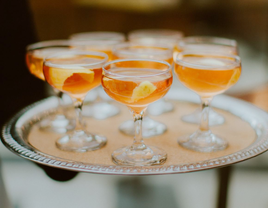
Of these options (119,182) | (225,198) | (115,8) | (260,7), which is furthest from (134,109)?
(260,7)

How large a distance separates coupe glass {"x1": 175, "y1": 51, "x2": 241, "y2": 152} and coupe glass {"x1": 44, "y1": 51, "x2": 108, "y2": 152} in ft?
0.70

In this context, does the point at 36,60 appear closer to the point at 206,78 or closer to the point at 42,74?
the point at 42,74

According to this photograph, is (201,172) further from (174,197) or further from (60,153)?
(60,153)

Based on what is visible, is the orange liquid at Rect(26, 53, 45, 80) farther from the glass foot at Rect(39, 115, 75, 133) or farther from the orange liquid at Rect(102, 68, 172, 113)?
the orange liquid at Rect(102, 68, 172, 113)

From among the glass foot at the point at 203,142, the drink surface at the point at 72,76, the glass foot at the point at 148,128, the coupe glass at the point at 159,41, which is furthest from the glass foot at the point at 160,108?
the drink surface at the point at 72,76

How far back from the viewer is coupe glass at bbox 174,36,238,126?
1064 mm

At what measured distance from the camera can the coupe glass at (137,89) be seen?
0.69 meters

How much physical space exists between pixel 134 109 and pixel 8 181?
33cm

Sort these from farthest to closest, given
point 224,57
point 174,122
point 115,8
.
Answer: point 115,8, point 174,122, point 224,57

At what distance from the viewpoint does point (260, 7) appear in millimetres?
3295

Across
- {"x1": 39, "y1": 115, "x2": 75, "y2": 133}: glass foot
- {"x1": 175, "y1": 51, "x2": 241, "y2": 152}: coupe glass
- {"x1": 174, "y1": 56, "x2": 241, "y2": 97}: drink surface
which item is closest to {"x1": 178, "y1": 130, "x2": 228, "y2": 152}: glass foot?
{"x1": 175, "y1": 51, "x2": 241, "y2": 152}: coupe glass

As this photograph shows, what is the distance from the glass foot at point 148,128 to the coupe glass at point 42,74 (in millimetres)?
177

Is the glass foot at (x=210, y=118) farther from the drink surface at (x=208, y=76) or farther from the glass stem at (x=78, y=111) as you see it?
the glass stem at (x=78, y=111)

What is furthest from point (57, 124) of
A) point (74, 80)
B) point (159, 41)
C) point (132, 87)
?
point (159, 41)
